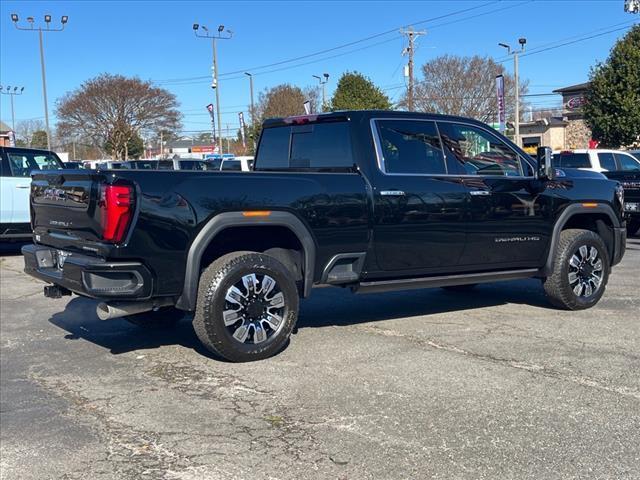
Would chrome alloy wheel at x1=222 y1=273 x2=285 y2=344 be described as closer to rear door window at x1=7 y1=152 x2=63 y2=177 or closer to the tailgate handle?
the tailgate handle

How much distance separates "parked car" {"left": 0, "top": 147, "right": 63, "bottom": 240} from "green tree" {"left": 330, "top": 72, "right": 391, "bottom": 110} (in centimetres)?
2606

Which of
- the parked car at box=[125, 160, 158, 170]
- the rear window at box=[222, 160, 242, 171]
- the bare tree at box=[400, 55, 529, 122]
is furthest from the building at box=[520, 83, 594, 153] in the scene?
the parked car at box=[125, 160, 158, 170]

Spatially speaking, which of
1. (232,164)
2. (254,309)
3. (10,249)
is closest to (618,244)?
(254,309)

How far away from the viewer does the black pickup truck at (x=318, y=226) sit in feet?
17.4

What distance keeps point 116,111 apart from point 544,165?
50.7 meters

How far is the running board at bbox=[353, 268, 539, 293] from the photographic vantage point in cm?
638

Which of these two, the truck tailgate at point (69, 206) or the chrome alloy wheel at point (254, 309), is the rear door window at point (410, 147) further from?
the truck tailgate at point (69, 206)

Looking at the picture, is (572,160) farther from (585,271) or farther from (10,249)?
(10,249)

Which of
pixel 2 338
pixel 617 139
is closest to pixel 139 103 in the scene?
pixel 617 139

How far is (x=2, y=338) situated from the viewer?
7.05m

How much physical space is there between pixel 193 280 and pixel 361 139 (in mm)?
2037

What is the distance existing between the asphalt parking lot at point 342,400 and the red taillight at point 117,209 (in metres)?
1.16

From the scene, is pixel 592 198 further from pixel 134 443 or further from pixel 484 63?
pixel 484 63

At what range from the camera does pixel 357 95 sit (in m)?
38.4
